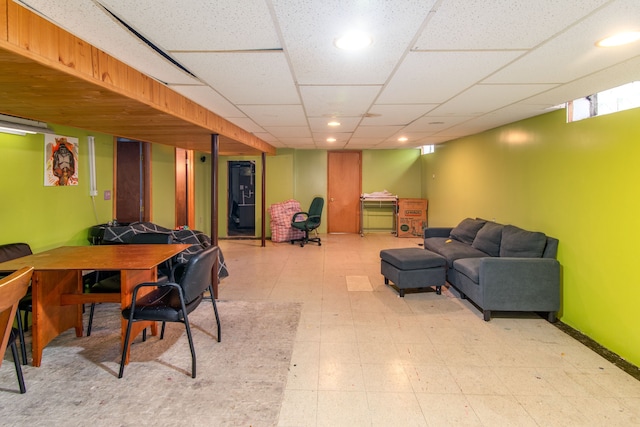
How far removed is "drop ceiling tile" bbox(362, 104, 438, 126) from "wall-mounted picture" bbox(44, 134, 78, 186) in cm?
353

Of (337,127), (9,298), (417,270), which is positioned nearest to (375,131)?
(337,127)

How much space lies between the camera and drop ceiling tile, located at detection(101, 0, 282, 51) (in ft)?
4.95

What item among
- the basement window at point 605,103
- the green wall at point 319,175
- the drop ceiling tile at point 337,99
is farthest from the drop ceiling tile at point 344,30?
the green wall at point 319,175

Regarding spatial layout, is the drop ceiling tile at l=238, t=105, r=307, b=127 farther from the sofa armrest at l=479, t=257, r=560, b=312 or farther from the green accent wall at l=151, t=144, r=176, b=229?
the sofa armrest at l=479, t=257, r=560, b=312

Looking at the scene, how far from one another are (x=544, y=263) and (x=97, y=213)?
542cm

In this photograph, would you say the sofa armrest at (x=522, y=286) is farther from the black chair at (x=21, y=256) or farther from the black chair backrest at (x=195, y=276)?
the black chair at (x=21, y=256)

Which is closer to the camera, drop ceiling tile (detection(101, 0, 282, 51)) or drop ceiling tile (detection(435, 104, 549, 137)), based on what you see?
drop ceiling tile (detection(101, 0, 282, 51))

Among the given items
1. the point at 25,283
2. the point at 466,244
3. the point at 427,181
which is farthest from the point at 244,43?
the point at 427,181

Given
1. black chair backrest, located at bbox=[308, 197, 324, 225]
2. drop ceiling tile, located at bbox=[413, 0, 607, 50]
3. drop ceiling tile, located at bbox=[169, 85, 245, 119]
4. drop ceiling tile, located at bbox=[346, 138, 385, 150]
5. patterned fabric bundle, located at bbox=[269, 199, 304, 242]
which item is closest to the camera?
drop ceiling tile, located at bbox=[413, 0, 607, 50]

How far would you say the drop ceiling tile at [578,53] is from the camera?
1595mm

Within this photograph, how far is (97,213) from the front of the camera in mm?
4461

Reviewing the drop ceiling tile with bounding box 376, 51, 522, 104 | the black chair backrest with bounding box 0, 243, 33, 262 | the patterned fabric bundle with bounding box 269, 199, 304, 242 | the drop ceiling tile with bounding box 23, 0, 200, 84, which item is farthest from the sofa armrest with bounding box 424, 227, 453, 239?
the black chair backrest with bounding box 0, 243, 33, 262

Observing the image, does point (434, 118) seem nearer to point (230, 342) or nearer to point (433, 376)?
point (433, 376)

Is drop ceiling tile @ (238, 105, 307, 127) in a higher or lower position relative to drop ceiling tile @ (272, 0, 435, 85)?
higher
